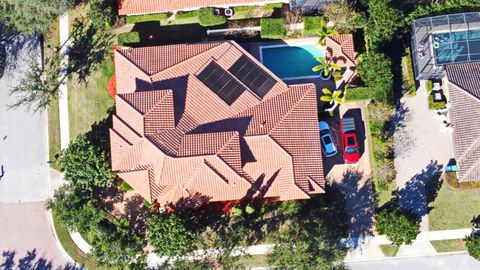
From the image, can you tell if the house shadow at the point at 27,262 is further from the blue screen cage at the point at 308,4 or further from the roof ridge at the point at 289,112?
the blue screen cage at the point at 308,4

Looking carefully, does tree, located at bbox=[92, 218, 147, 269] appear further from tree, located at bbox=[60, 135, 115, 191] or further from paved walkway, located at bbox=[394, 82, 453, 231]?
paved walkway, located at bbox=[394, 82, 453, 231]

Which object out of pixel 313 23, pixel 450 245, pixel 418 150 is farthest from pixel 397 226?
pixel 313 23

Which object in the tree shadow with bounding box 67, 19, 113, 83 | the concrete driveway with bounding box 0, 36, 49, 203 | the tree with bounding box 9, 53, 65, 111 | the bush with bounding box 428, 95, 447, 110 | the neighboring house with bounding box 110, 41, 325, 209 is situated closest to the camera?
the neighboring house with bounding box 110, 41, 325, 209

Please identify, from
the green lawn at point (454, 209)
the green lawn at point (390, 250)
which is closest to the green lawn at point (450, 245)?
the green lawn at point (454, 209)

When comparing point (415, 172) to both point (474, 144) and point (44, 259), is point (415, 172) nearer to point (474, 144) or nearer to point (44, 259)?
point (474, 144)

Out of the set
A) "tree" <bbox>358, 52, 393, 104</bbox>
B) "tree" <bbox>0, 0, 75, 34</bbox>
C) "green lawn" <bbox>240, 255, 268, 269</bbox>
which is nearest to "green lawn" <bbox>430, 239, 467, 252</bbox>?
"tree" <bbox>358, 52, 393, 104</bbox>

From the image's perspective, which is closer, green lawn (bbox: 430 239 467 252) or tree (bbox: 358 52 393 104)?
tree (bbox: 358 52 393 104)

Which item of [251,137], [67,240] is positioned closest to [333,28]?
[251,137]
